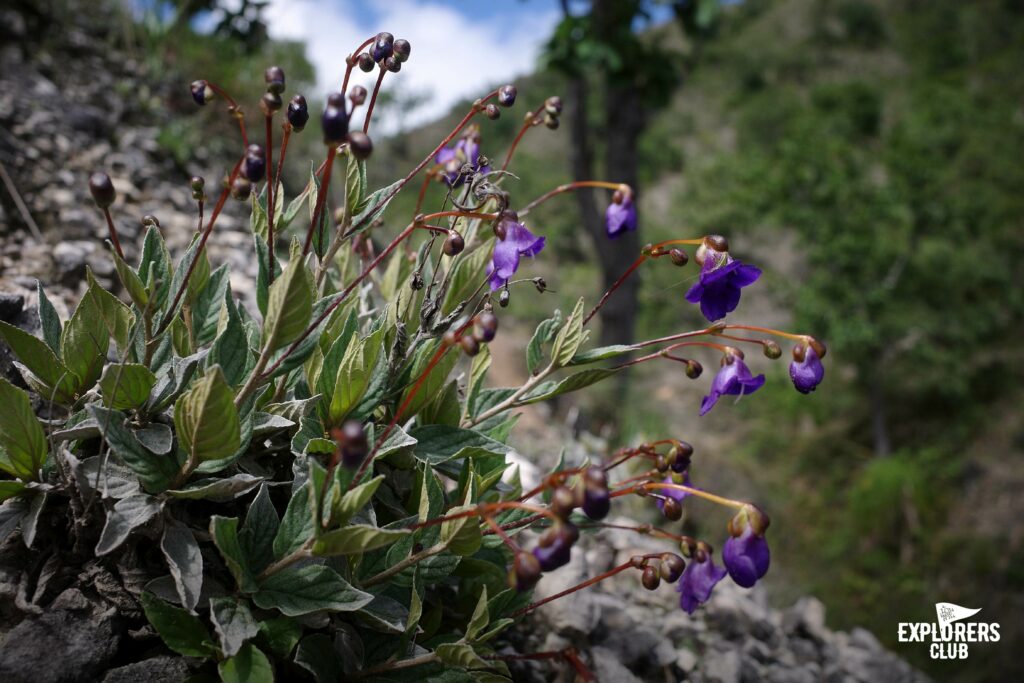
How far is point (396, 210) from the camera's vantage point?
15.5 m

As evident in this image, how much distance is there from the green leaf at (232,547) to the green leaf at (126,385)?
1.24 ft

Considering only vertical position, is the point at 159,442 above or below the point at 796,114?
below

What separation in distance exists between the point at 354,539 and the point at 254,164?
2.54 feet

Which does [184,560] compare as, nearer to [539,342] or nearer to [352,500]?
[352,500]

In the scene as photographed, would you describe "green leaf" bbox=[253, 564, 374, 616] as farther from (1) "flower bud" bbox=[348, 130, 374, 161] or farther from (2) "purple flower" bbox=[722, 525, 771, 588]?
(1) "flower bud" bbox=[348, 130, 374, 161]

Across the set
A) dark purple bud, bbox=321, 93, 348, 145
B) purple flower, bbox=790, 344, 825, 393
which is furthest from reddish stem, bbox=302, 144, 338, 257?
purple flower, bbox=790, 344, 825, 393

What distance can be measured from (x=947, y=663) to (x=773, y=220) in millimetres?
9871

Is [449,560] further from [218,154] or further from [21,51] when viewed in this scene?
[21,51]

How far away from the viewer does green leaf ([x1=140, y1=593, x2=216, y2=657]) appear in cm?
152

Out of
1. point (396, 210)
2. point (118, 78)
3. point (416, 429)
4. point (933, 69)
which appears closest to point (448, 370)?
point (416, 429)

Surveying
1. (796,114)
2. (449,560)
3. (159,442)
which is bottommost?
(449,560)

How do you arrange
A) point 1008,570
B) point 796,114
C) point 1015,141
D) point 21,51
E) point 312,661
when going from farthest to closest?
point 796,114, point 1015,141, point 1008,570, point 21,51, point 312,661

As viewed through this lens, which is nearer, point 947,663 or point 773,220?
point 947,663
